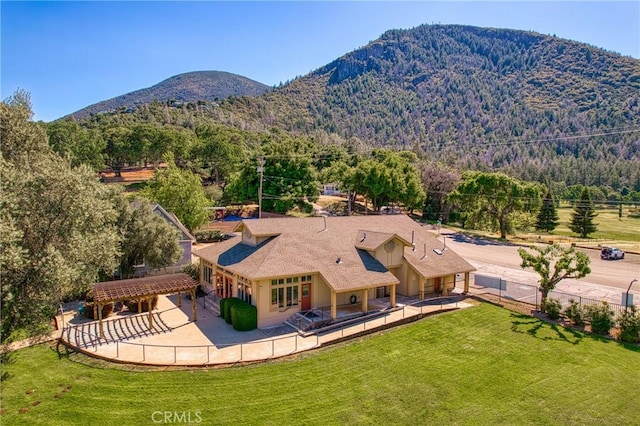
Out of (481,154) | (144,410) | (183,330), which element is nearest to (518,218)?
(183,330)

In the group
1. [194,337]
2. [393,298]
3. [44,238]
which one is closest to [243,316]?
[194,337]

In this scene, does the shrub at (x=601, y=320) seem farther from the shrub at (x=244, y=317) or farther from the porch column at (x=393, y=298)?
the shrub at (x=244, y=317)

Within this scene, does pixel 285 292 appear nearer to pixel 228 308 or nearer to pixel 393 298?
pixel 228 308

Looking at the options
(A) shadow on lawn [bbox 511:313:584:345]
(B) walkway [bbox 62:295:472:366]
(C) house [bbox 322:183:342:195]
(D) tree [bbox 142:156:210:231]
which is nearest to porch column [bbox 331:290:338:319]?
(B) walkway [bbox 62:295:472:366]

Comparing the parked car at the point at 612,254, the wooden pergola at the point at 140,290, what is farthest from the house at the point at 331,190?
the wooden pergola at the point at 140,290

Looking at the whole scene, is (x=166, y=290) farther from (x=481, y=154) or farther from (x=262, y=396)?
(x=481, y=154)

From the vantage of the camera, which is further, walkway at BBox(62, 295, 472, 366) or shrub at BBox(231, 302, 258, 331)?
shrub at BBox(231, 302, 258, 331)

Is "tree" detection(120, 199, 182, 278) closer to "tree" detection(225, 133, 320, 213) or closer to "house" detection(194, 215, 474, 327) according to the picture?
"house" detection(194, 215, 474, 327)
